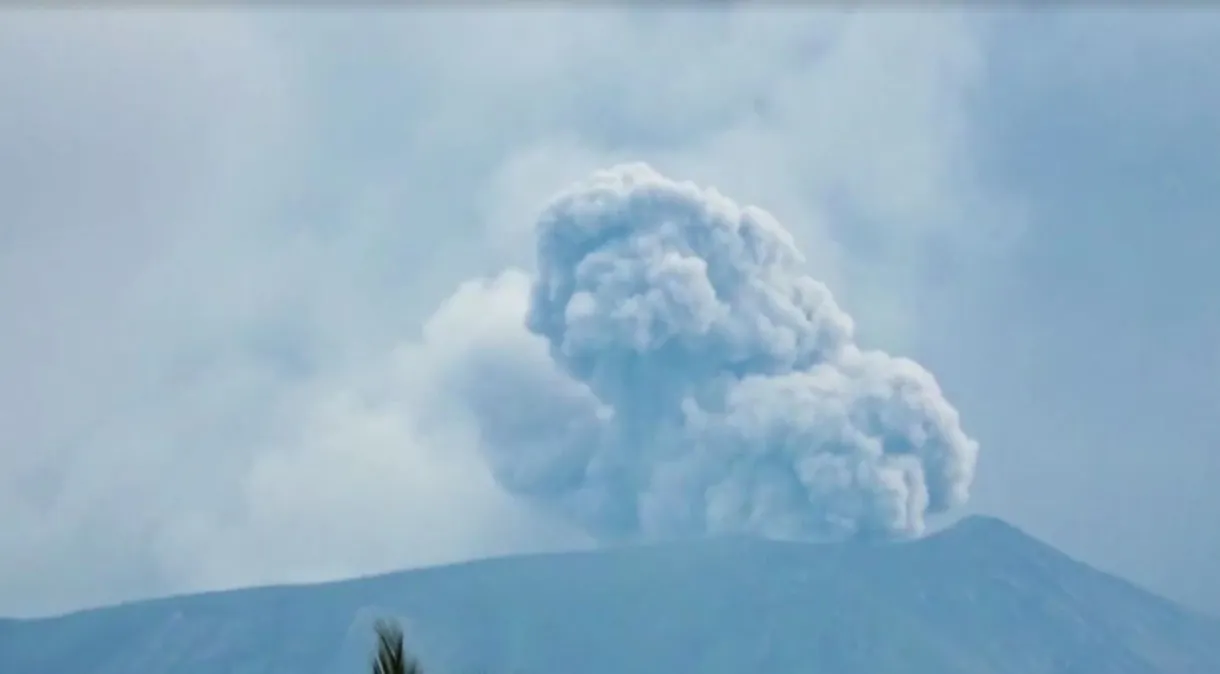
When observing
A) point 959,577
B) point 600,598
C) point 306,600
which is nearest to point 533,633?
point 600,598

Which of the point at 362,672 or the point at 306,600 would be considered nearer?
the point at 362,672

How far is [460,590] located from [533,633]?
9481 millimetres

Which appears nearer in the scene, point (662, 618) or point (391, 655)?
point (391, 655)

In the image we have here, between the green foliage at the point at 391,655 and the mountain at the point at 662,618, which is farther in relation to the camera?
the mountain at the point at 662,618

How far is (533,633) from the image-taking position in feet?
449

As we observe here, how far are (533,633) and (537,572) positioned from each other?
11.0 metres

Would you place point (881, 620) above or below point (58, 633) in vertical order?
below

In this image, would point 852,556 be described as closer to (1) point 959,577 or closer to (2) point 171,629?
Result: (1) point 959,577

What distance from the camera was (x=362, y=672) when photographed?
133 metres

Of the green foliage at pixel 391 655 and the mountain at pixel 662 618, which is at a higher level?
the mountain at pixel 662 618

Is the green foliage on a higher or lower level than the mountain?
lower

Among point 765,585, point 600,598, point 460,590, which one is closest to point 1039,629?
point 765,585

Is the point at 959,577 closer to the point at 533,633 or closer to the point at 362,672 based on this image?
the point at 533,633

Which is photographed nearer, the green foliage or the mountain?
the green foliage
